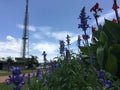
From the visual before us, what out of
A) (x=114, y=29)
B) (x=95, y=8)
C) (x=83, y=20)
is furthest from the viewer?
(x=95, y=8)

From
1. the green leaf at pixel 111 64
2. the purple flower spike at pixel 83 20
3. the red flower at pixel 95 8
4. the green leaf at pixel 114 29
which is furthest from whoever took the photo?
the red flower at pixel 95 8

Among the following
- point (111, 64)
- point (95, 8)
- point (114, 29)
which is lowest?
point (111, 64)

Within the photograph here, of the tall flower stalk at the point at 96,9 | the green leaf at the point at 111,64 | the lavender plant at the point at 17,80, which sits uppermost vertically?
the tall flower stalk at the point at 96,9

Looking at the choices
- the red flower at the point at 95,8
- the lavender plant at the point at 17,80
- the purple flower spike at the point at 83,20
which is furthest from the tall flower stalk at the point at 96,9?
the lavender plant at the point at 17,80

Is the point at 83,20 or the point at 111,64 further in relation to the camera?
the point at 111,64

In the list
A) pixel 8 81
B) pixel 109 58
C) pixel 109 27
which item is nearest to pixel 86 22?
pixel 109 58

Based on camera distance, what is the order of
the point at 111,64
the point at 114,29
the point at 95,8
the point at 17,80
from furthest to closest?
the point at 95,8 → the point at 114,29 → the point at 111,64 → the point at 17,80

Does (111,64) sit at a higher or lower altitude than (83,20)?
lower

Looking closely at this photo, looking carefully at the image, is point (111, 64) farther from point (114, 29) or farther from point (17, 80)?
point (17, 80)

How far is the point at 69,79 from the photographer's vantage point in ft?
18.1

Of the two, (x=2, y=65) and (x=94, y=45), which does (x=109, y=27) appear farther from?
(x=2, y=65)

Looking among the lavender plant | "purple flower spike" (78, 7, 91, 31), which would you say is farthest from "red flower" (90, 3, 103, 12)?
the lavender plant

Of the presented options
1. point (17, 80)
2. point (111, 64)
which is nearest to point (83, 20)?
point (111, 64)

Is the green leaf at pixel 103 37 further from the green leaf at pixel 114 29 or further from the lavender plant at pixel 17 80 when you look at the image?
the lavender plant at pixel 17 80
